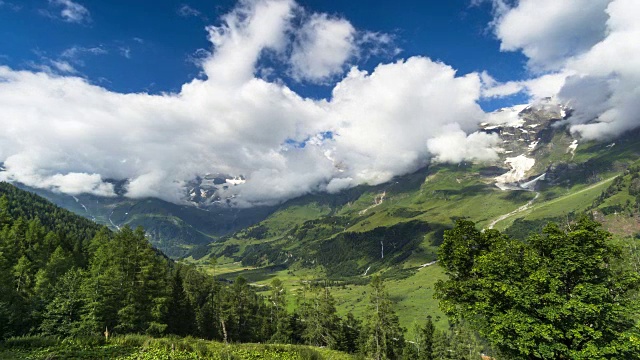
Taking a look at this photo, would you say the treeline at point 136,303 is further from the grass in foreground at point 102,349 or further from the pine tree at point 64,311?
the grass in foreground at point 102,349

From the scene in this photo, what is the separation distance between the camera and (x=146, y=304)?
192 feet

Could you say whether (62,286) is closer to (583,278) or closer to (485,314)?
(485,314)

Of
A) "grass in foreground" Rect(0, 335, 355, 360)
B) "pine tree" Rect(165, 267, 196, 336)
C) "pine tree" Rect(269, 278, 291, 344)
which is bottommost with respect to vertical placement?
"pine tree" Rect(269, 278, 291, 344)

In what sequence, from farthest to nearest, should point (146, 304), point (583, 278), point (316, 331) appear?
point (316, 331), point (146, 304), point (583, 278)

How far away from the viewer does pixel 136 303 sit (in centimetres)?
5581

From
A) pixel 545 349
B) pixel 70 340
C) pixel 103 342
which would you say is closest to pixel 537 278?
pixel 545 349

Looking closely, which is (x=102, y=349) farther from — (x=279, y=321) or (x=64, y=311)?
(x=279, y=321)

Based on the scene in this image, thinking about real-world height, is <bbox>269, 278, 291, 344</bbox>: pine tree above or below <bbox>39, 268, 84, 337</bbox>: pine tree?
below

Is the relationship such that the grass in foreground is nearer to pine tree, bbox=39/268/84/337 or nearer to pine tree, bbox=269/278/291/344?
pine tree, bbox=39/268/84/337

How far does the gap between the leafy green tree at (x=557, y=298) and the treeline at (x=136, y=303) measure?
38184 millimetres

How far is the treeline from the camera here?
4959cm

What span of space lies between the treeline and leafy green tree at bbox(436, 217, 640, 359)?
38184 mm

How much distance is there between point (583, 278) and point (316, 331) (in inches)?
2943

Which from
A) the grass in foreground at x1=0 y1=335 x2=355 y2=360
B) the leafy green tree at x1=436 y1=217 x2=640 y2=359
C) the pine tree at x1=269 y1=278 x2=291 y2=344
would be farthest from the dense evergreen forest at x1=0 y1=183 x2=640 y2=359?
the pine tree at x1=269 y1=278 x2=291 y2=344
